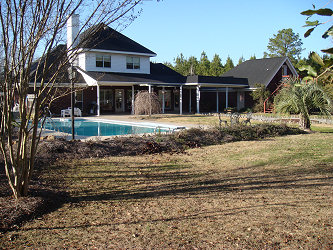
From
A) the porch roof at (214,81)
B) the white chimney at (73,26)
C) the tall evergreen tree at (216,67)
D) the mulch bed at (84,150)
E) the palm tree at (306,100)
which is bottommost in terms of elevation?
the mulch bed at (84,150)

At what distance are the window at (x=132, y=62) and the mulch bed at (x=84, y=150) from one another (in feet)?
58.9

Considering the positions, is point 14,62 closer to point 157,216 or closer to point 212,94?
point 157,216

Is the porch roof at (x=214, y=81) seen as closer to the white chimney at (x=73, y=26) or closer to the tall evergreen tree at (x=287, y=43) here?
the white chimney at (x=73, y=26)

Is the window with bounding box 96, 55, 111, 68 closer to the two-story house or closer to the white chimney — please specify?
the two-story house

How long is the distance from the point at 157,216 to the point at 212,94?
3003 centimetres

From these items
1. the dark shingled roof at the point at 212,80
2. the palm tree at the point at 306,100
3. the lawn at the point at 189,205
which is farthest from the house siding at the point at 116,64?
the lawn at the point at 189,205

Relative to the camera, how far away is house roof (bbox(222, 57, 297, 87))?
1281 inches

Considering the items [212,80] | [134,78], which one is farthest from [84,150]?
[212,80]

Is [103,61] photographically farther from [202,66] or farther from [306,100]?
[202,66]

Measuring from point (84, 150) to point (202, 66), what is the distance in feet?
142

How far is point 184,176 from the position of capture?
23.0 ft

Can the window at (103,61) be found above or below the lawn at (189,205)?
above

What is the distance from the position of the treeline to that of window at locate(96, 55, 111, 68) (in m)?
21.4

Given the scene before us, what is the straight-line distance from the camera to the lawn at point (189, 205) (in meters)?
3.96
